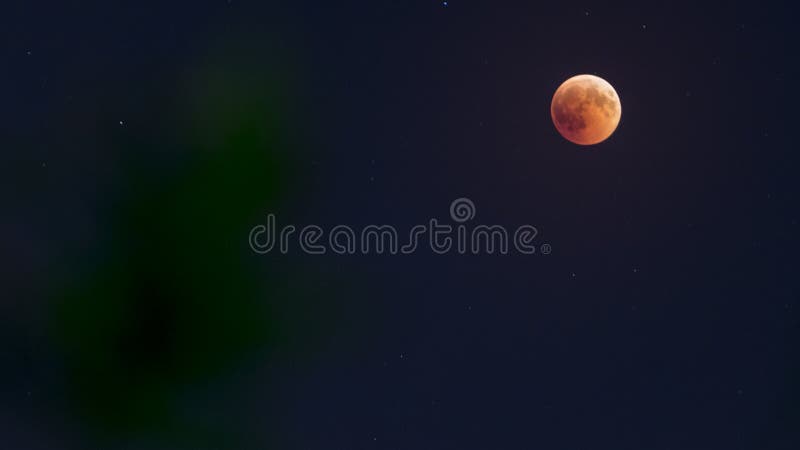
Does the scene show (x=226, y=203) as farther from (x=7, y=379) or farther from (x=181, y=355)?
(x=7, y=379)

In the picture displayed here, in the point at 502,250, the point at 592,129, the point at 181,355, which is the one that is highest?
the point at 592,129

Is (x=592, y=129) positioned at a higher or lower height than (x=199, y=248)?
higher

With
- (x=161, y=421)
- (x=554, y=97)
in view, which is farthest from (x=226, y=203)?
(x=554, y=97)

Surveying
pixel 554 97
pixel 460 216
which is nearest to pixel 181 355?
pixel 460 216

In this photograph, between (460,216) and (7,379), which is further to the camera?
(460,216)

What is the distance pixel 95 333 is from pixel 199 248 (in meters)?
1.64

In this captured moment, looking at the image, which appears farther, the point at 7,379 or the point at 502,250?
the point at 502,250

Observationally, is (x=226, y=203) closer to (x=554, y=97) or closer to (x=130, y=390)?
(x=130, y=390)

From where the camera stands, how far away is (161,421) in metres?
9.93

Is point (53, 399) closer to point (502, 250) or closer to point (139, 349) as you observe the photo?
point (139, 349)

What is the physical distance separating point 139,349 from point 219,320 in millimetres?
1039

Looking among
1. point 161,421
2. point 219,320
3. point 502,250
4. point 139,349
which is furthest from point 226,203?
point 502,250

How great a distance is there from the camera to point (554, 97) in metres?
9.56

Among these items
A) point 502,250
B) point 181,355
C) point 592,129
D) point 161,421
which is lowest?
point 161,421
